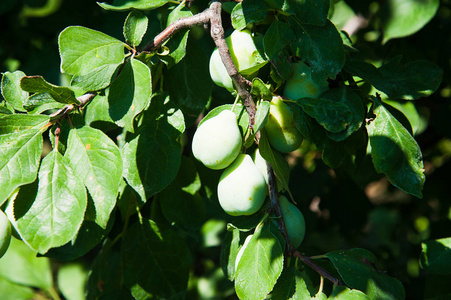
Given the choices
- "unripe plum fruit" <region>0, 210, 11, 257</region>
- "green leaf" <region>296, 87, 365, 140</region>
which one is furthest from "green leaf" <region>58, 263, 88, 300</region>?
"green leaf" <region>296, 87, 365, 140</region>

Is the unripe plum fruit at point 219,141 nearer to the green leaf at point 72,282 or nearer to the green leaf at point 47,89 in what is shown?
the green leaf at point 47,89

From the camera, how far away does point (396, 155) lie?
652mm

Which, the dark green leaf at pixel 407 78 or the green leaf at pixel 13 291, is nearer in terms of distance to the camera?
the dark green leaf at pixel 407 78

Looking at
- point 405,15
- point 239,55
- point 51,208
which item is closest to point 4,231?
point 51,208

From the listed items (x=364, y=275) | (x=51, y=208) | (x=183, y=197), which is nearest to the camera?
(x=51, y=208)

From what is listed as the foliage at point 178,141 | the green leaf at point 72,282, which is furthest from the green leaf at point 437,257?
the green leaf at point 72,282

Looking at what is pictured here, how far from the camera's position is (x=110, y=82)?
643 millimetres

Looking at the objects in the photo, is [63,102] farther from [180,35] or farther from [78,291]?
[78,291]

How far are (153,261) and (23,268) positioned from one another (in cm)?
59

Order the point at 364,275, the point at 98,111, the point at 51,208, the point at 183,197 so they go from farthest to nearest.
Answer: the point at 183,197, the point at 98,111, the point at 364,275, the point at 51,208

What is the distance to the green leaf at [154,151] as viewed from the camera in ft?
2.26

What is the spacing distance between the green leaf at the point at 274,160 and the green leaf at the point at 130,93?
175 mm

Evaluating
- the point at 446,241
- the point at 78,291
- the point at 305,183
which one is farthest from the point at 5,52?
the point at 446,241

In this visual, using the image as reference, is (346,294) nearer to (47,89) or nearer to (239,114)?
(239,114)
